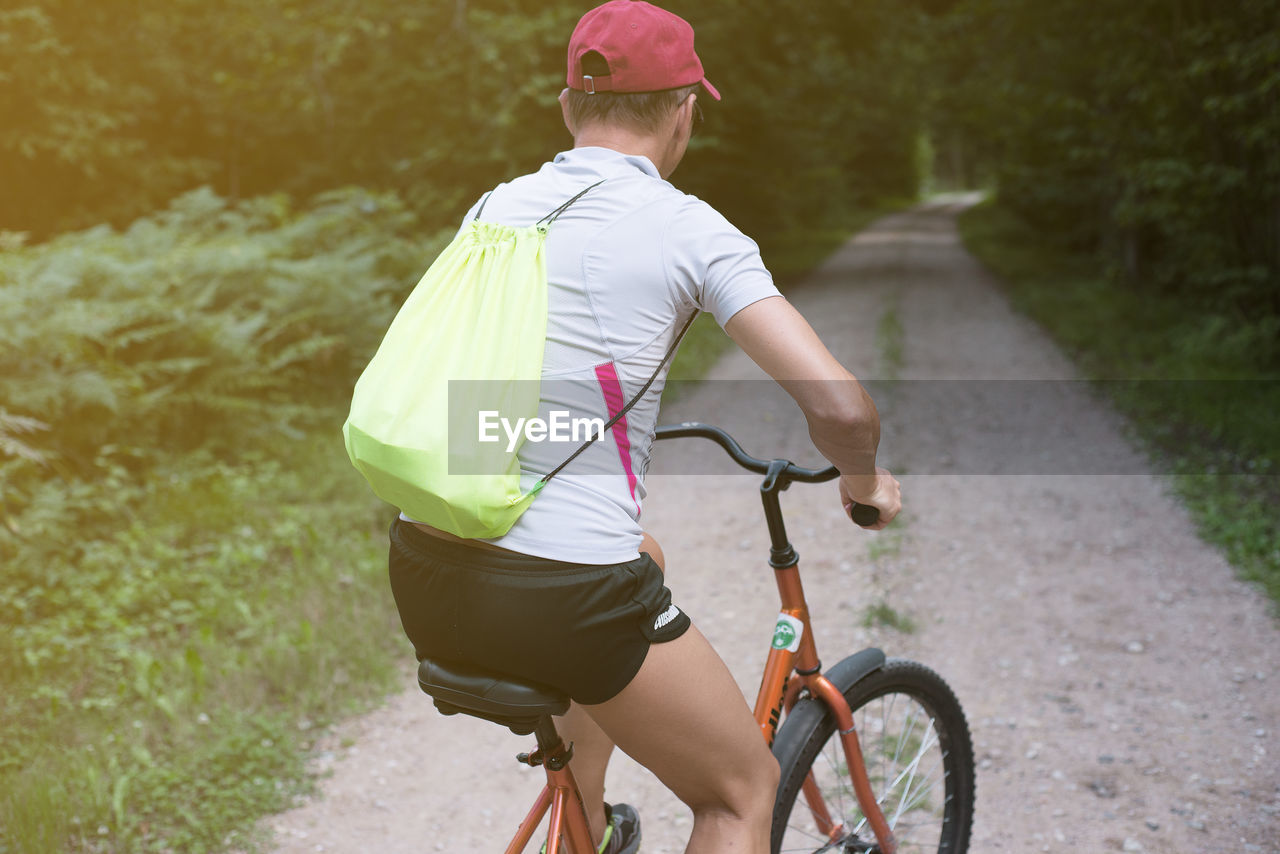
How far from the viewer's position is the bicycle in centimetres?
174

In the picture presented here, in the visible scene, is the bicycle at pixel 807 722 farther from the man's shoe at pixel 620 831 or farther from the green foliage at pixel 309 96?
the green foliage at pixel 309 96

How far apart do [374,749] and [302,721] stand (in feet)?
1.14

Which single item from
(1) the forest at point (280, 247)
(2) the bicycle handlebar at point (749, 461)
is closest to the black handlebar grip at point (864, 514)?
(2) the bicycle handlebar at point (749, 461)

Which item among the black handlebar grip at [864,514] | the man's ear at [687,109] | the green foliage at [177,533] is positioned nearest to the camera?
the man's ear at [687,109]

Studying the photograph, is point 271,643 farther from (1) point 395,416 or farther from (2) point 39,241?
(2) point 39,241

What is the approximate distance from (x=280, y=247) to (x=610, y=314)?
26.7 ft

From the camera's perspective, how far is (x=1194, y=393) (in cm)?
879

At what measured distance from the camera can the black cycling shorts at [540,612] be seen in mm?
1571

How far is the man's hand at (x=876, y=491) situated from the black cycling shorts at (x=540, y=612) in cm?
42

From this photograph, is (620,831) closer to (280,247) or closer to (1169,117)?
(280,247)

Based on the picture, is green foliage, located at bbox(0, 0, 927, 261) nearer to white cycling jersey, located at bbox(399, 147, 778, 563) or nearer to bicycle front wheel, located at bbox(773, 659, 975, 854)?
bicycle front wheel, located at bbox(773, 659, 975, 854)

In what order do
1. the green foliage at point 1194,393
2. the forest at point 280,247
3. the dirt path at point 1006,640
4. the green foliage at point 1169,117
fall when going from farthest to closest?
the green foliage at point 1169,117, the green foliage at point 1194,393, the forest at point 280,247, the dirt path at point 1006,640

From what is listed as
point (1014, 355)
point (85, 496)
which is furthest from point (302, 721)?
point (1014, 355)

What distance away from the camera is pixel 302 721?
4.04m
